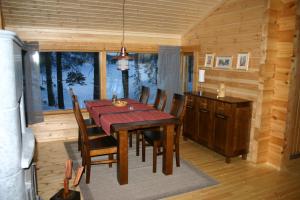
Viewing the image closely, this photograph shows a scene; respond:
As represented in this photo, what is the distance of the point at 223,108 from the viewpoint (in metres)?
3.59

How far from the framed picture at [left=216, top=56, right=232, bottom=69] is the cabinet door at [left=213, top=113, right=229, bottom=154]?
34.7 inches

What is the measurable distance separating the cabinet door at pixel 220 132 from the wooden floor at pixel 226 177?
213mm

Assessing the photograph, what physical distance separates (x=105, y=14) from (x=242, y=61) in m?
2.37

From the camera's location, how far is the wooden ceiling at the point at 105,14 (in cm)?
371

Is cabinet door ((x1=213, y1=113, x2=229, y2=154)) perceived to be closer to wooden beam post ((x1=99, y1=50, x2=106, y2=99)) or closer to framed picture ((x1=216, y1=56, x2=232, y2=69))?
framed picture ((x1=216, y1=56, x2=232, y2=69))

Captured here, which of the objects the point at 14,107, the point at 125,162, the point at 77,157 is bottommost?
the point at 77,157

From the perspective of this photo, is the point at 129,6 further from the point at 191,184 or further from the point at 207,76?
the point at 191,184

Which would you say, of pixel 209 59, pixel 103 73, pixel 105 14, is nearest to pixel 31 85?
pixel 103 73

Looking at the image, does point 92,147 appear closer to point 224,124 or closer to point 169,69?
point 224,124

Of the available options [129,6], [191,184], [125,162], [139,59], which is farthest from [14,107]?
[139,59]

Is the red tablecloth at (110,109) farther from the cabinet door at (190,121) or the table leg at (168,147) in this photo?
the cabinet door at (190,121)

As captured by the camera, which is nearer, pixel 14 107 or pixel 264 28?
pixel 14 107

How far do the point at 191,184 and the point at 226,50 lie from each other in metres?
2.26

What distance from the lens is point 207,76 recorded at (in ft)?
14.8
